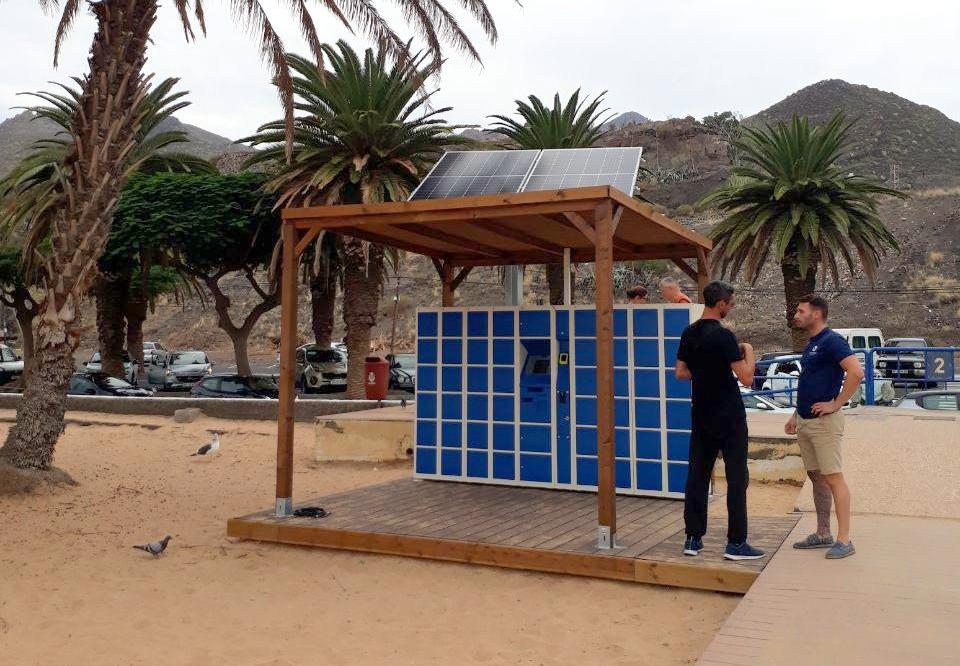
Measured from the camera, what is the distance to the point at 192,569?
7344 mm

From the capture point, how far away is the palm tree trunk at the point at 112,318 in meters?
27.2

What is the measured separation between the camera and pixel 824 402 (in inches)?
228

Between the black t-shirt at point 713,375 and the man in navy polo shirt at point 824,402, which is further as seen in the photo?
the black t-shirt at point 713,375

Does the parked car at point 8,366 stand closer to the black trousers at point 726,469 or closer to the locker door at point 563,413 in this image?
the locker door at point 563,413

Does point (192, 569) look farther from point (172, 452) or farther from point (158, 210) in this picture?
point (158, 210)

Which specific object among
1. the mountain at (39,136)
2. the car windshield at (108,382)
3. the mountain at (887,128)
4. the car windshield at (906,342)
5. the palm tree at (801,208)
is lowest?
the car windshield at (108,382)

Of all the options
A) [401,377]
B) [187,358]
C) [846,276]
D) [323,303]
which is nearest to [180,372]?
[187,358]

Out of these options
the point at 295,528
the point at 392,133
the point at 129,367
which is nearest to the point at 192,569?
the point at 295,528

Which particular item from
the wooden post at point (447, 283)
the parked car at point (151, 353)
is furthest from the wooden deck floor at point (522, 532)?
the parked car at point (151, 353)

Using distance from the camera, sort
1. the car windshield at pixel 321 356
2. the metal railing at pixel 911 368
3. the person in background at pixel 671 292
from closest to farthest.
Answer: the person in background at pixel 671 292 → the metal railing at pixel 911 368 → the car windshield at pixel 321 356

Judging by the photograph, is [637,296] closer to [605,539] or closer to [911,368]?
[605,539]

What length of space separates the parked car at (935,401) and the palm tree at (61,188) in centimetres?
1782

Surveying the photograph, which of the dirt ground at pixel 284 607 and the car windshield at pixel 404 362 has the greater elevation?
the car windshield at pixel 404 362

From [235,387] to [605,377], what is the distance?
17.2 metres
